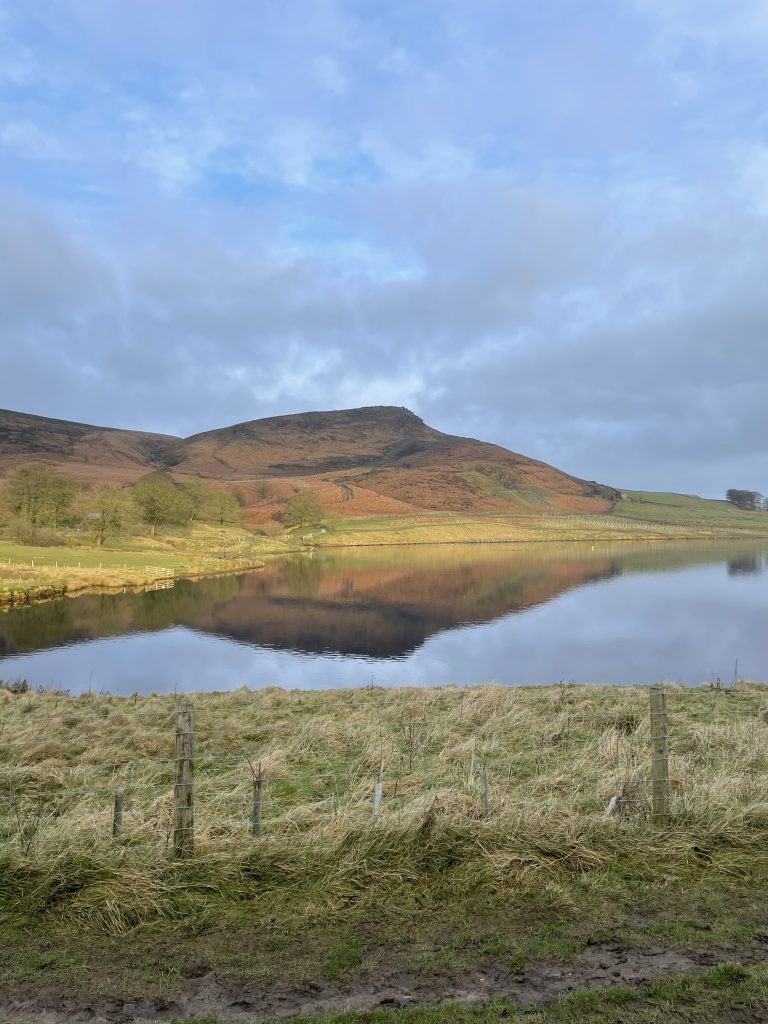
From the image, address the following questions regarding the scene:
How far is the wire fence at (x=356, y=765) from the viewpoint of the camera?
24.1 ft

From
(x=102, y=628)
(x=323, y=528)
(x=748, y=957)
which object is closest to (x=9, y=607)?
(x=102, y=628)

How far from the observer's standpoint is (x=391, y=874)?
21.7 feet

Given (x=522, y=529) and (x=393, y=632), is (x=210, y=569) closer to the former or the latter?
(x=393, y=632)

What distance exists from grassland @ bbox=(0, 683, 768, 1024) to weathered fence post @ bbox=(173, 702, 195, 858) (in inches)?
6.4

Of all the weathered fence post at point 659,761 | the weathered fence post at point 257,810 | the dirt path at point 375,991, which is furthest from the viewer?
the weathered fence post at point 659,761

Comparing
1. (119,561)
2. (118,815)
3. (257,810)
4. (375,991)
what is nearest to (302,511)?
(119,561)

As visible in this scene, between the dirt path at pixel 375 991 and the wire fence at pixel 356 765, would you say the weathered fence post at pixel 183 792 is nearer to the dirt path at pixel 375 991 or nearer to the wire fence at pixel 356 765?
the wire fence at pixel 356 765

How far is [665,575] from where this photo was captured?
217ft

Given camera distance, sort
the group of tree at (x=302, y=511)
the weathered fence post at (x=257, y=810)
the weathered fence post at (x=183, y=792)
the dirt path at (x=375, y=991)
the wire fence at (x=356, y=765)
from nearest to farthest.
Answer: the dirt path at (x=375, y=991) → the weathered fence post at (x=183, y=792) → the weathered fence post at (x=257, y=810) → the wire fence at (x=356, y=765) → the group of tree at (x=302, y=511)

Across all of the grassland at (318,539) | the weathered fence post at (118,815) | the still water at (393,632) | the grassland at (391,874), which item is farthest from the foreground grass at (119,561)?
the weathered fence post at (118,815)

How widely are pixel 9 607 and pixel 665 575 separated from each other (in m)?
58.8

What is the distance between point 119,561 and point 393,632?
3514 cm

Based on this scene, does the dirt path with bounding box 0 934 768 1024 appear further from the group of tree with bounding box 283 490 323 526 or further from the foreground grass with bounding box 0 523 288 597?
the group of tree with bounding box 283 490 323 526

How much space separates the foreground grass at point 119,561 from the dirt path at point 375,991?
143 feet
